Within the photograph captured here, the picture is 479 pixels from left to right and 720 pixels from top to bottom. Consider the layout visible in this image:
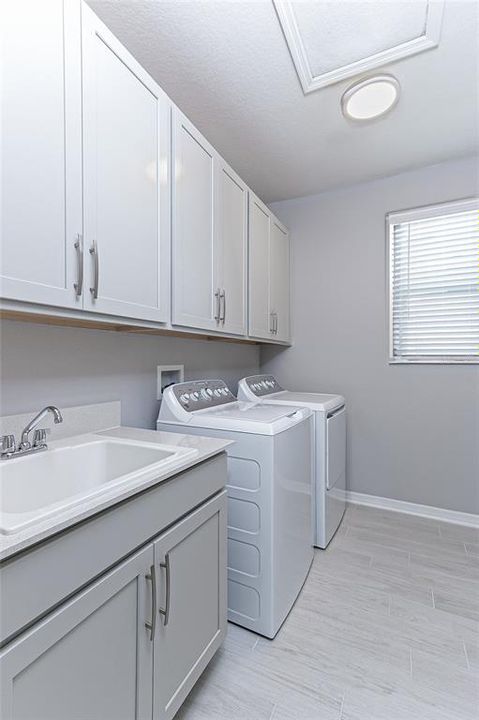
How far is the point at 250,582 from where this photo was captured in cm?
152

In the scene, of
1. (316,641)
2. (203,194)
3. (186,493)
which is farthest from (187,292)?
(316,641)

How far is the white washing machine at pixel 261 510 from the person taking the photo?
4.86ft

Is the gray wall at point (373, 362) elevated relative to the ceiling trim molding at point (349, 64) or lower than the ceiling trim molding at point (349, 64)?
lower

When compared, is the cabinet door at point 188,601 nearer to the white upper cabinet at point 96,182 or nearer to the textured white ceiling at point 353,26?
the white upper cabinet at point 96,182

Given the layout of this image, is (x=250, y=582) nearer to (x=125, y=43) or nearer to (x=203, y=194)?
(x=203, y=194)

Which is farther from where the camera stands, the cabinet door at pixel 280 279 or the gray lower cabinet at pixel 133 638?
the cabinet door at pixel 280 279

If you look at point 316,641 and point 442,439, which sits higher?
point 442,439

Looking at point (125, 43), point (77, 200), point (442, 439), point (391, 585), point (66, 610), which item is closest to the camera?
point (66, 610)

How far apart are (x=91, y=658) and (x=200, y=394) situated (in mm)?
1314

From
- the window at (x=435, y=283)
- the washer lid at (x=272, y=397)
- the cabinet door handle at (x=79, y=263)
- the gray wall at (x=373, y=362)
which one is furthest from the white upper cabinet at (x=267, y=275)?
the cabinet door handle at (x=79, y=263)

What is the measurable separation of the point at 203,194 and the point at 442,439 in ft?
7.63

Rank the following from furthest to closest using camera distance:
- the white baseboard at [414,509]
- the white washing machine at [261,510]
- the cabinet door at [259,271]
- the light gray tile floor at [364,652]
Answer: the white baseboard at [414,509], the cabinet door at [259,271], the white washing machine at [261,510], the light gray tile floor at [364,652]

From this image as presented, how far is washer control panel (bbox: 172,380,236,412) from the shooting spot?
6.06ft

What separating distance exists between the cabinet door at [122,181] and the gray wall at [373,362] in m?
1.86
